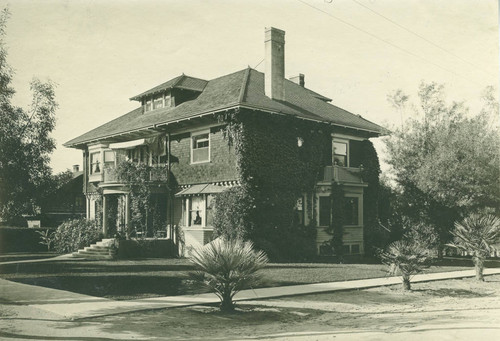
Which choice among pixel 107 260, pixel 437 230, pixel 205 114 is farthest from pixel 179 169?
pixel 437 230

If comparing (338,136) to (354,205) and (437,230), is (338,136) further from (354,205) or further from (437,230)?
(437,230)

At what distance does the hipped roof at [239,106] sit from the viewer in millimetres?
23062

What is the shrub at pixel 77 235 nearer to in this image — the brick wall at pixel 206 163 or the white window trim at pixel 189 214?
the white window trim at pixel 189 214

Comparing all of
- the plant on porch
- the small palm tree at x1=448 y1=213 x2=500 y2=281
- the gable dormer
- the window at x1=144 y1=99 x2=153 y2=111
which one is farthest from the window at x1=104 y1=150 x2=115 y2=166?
the small palm tree at x1=448 y1=213 x2=500 y2=281

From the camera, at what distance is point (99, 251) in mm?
24156

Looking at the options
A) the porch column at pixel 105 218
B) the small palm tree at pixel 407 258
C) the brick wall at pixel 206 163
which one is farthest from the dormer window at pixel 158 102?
the small palm tree at pixel 407 258

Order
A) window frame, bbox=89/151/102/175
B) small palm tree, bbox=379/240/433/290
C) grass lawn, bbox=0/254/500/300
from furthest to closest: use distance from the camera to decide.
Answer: window frame, bbox=89/151/102/175
small palm tree, bbox=379/240/433/290
grass lawn, bbox=0/254/500/300

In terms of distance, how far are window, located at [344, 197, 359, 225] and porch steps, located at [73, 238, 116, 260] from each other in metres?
11.4

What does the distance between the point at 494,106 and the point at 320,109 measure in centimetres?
941

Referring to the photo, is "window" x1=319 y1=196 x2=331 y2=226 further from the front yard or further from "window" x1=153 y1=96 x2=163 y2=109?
"window" x1=153 y1=96 x2=163 y2=109

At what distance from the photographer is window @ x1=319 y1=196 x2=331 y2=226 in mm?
25062

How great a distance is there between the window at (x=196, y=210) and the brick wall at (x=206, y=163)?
0.86m

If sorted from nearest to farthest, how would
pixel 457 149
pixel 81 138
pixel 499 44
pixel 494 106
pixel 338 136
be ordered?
1. pixel 499 44
2. pixel 494 106
3. pixel 457 149
4. pixel 338 136
5. pixel 81 138

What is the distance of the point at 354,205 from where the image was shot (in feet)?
86.3
